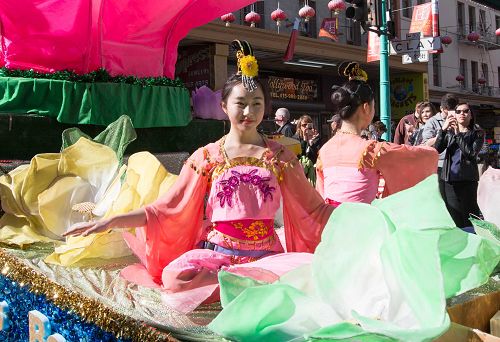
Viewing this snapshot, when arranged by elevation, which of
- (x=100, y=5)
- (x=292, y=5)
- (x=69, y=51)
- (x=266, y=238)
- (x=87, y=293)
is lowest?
(x=87, y=293)

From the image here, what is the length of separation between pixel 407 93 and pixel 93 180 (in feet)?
48.1

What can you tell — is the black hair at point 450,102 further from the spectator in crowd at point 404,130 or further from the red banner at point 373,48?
the red banner at point 373,48

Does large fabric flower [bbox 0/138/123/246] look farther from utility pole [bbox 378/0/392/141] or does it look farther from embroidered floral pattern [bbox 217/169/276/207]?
utility pole [bbox 378/0/392/141]

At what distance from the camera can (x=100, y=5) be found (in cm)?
303

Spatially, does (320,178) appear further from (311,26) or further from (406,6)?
(406,6)

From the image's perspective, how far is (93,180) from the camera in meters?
2.23

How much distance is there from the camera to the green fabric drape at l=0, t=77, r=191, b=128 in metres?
2.89

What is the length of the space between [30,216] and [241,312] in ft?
4.83

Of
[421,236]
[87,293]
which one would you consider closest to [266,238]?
[87,293]

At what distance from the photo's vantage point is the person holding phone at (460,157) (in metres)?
4.17

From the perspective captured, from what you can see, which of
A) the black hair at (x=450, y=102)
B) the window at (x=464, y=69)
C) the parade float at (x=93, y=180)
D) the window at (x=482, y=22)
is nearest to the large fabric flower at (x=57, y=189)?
the parade float at (x=93, y=180)

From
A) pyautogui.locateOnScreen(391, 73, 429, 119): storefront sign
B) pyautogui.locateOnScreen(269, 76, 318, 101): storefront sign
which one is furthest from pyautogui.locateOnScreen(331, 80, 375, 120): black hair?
pyautogui.locateOnScreen(391, 73, 429, 119): storefront sign

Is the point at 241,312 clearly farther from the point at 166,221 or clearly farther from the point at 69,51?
the point at 69,51

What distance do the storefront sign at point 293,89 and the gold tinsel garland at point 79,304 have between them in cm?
1196
